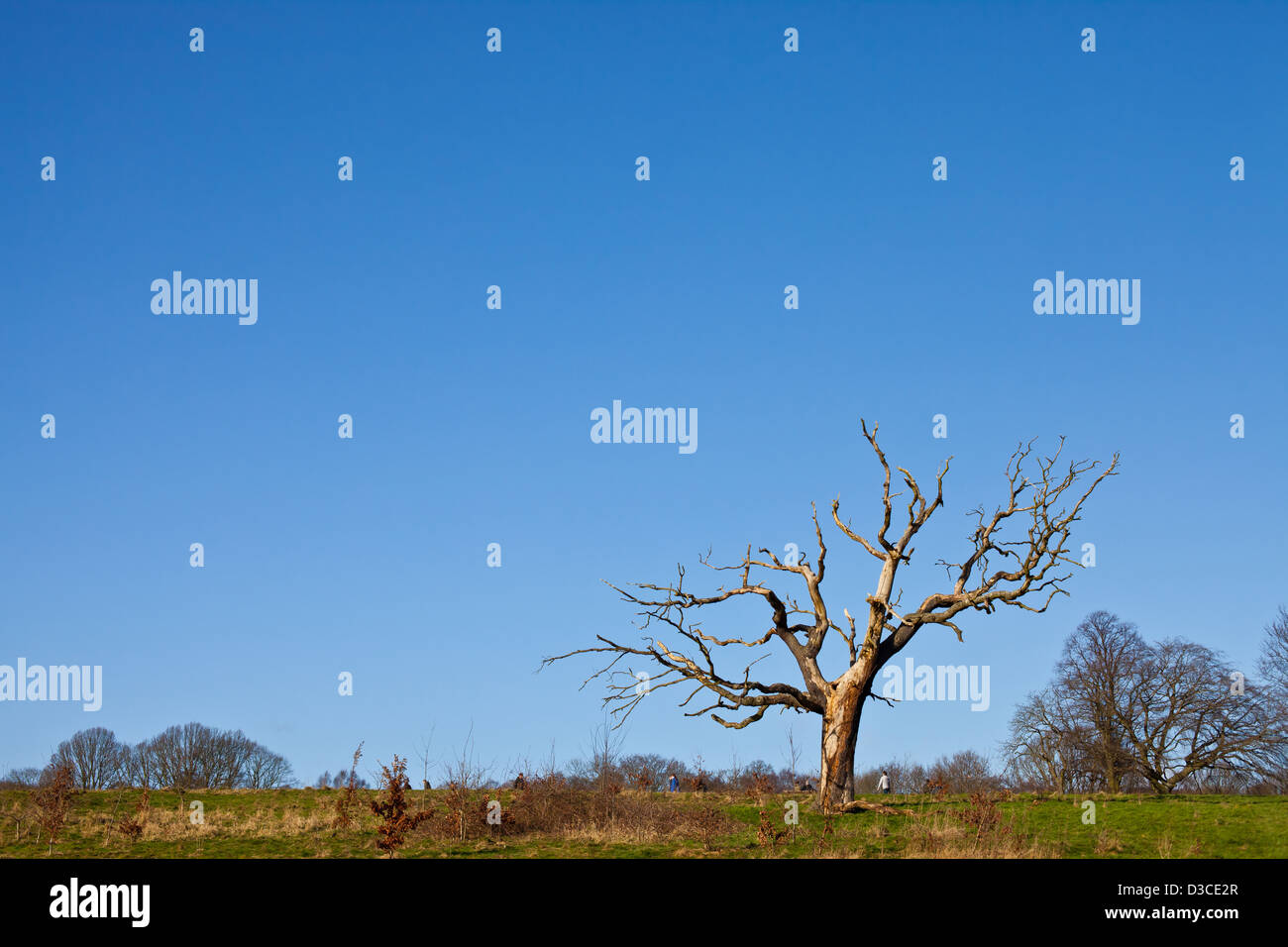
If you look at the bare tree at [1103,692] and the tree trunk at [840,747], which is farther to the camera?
the bare tree at [1103,692]

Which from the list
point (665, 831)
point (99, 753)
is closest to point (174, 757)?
point (99, 753)

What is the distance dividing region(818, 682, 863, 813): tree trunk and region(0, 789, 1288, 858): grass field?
61cm

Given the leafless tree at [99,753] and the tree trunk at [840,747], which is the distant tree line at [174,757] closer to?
the leafless tree at [99,753]

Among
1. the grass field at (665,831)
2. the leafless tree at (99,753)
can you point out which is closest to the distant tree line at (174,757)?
the leafless tree at (99,753)

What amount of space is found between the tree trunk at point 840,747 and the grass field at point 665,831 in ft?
1.99

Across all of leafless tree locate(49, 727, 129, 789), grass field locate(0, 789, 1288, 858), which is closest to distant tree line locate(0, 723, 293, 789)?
leafless tree locate(49, 727, 129, 789)

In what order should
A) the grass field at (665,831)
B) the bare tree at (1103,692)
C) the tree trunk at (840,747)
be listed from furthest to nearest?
the bare tree at (1103,692)
the tree trunk at (840,747)
the grass field at (665,831)

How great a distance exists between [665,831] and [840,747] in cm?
546

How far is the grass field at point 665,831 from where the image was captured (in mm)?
17562

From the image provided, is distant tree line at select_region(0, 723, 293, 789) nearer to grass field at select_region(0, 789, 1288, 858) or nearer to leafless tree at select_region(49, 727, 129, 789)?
leafless tree at select_region(49, 727, 129, 789)

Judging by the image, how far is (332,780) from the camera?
29078 millimetres

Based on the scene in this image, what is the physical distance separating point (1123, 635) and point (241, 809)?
4082 cm
